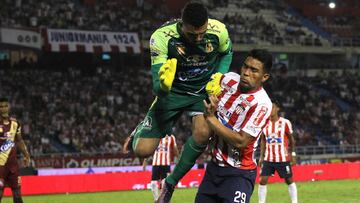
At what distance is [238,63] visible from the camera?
42.4m

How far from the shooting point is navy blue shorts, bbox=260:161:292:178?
15508 millimetres

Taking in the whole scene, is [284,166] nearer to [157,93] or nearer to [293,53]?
[157,93]

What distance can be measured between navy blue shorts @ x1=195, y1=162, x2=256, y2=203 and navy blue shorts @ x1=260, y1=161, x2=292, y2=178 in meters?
8.12

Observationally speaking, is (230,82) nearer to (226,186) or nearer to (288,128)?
(226,186)

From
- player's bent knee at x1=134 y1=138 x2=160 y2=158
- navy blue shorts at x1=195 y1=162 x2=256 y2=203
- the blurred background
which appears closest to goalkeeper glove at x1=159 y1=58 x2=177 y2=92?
navy blue shorts at x1=195 y1=162 x2=256 y2=203

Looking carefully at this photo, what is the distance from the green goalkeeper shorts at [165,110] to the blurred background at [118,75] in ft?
48.4

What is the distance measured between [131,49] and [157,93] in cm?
2735

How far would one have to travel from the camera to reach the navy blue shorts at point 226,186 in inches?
288

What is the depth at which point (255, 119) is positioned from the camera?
7.32 m

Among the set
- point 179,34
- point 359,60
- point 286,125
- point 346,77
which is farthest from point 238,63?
point 179,34

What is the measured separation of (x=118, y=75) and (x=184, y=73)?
28.4 meters

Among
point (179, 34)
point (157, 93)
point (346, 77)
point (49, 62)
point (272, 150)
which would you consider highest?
point (179, 34)

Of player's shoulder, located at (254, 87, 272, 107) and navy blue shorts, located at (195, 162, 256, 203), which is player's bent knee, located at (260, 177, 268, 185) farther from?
player's shoulder, located at (254, 87, 272, 107)

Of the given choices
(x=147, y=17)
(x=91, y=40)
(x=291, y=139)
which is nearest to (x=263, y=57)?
(x=291, y=139)
